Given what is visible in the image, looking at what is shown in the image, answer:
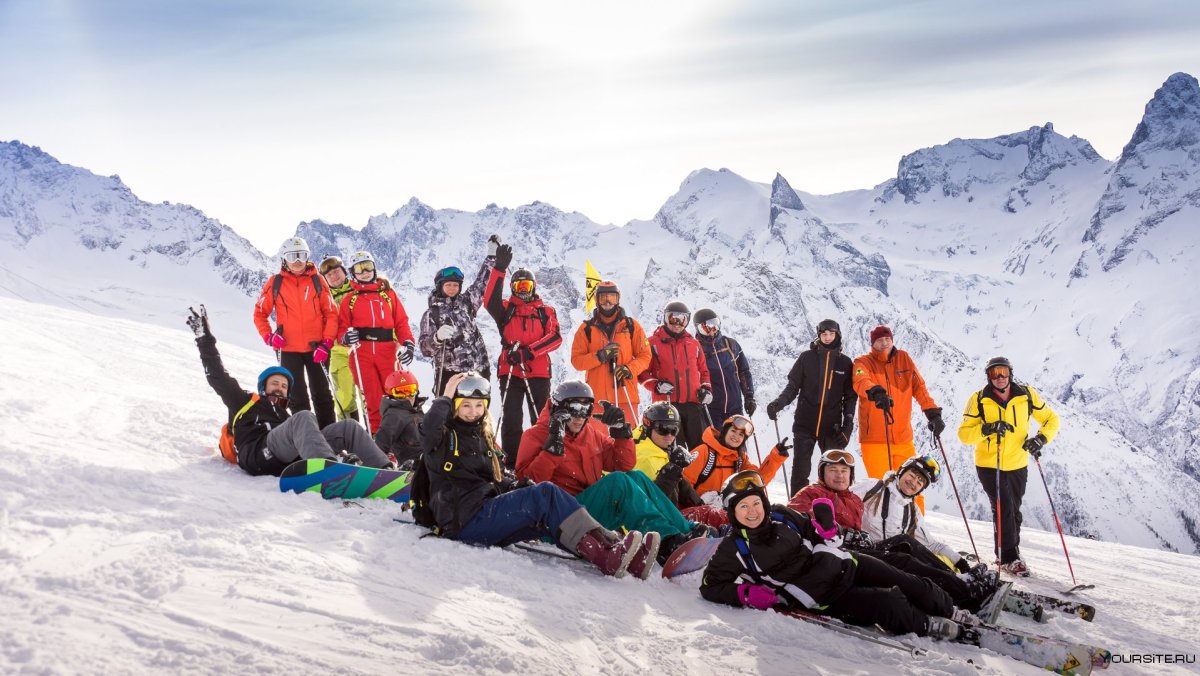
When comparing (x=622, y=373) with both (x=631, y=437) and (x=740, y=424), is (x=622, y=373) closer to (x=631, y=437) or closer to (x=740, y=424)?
(x=740, y=424)

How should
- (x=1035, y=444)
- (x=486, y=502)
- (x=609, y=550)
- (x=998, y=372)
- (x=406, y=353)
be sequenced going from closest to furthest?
(x=609, y=550) < (x=486, y=502) < (x=1035, y=444) < (x=998, y=372) < (x=406, y=353)

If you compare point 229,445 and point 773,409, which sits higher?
point 773,409

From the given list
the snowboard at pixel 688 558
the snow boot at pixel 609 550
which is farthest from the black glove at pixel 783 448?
the snow boot at pixel 609 550

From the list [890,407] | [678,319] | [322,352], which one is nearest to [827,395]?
[890,407]

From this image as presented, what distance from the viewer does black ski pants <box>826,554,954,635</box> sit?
16.0ft

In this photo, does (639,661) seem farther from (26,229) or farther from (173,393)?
(26,229)

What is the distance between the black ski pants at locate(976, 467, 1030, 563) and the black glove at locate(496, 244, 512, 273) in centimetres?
572

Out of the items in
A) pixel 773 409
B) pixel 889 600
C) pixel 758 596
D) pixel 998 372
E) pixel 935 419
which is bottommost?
pixel 758 596

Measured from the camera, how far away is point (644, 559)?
5406 millimetres

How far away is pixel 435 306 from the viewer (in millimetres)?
9547

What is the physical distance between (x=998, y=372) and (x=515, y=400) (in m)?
5.38

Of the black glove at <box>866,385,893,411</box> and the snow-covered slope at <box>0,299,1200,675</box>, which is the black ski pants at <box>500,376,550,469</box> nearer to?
the snow-covered slope at <box>0,299,1200,675</box>

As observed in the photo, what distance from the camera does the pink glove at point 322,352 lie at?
8797mm

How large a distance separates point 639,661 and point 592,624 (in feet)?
1.47
